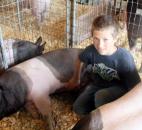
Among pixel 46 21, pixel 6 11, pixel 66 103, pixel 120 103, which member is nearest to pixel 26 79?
pixel 66 103

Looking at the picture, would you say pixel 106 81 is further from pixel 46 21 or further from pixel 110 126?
pixel 46 21

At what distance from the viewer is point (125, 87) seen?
4.75 ft

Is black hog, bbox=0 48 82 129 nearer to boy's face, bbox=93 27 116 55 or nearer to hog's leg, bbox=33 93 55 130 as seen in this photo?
hog's leg, bbox=33 93 55 130

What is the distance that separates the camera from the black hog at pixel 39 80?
1689mm

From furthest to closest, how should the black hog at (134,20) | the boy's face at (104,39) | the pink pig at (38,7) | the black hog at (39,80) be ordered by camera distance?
1. the pink pig at (38,7)
2. the black hog at (134,20)
3. the black hog at (39,80)
4. the boy's face at (104,39)

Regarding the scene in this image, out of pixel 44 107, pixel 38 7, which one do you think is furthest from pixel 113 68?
pixel 38 7

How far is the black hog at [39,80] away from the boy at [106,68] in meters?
0.17

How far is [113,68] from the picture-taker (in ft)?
4.75

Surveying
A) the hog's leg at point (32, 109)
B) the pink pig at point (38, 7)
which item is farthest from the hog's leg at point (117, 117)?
the pink pig at point (38, 7)

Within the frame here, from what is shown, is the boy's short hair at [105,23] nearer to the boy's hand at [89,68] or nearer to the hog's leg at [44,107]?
the boy's hand at [89,68]

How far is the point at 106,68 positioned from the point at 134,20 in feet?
2.62

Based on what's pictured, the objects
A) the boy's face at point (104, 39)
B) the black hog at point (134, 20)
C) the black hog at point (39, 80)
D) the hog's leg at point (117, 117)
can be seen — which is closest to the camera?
the hog's leg at point (117, 117)

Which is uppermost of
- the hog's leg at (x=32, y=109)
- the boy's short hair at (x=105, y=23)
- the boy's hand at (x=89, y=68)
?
the boy's short hair at (x=105, y=23)

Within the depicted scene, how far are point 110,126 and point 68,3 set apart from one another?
4.18 ft
